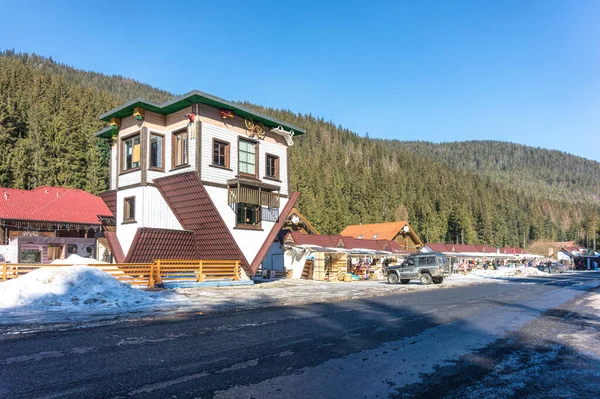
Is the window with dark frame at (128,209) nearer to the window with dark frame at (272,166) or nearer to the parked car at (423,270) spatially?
the window with dark frame at (272,166)

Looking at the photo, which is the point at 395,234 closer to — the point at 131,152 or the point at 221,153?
the point at 221,153

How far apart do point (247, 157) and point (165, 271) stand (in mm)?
8283

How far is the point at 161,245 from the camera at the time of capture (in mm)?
24656

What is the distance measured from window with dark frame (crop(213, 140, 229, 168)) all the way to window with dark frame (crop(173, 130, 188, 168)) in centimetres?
157

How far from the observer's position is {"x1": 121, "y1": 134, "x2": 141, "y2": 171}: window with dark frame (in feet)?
84.1

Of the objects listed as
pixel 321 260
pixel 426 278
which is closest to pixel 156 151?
pixel 321 260

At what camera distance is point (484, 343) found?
9664 millimetres

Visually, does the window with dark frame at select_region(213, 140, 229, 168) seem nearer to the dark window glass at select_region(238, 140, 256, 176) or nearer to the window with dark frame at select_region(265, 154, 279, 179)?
the dark window glass at select_region(238, 140, 256, 176)

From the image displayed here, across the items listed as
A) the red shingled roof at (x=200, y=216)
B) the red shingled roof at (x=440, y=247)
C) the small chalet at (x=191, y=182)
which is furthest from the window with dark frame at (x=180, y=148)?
the red shingled roof at (x=440, y=247)

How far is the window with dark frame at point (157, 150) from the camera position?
1006 inches

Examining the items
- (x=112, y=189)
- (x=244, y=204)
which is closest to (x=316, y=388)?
(x=244, y=204)

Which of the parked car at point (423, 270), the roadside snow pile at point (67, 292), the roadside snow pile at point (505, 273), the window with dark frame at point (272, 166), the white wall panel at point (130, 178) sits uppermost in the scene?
the window with dark frame at point (272, 166)

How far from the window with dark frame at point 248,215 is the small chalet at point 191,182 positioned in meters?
0.06

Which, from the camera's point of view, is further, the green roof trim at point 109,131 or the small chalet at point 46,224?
the small chalet at point 46,224
